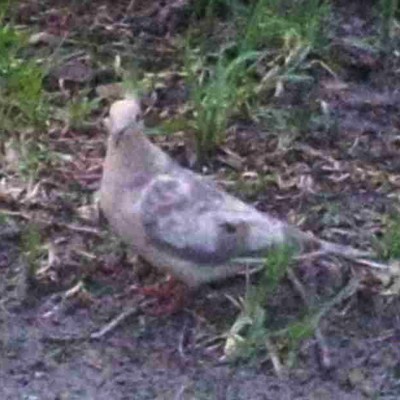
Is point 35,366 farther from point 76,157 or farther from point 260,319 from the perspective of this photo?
point 76,157

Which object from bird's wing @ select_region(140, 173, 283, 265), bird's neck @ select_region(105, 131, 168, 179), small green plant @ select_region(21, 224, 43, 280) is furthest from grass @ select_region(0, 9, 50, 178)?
bird's wing @ select_region(140, 173, 283, 265)

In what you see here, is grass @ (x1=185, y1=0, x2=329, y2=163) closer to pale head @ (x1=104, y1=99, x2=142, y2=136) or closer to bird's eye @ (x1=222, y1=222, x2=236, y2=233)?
pale head @ (x1=104, y1=99, x2=142, y2=136)

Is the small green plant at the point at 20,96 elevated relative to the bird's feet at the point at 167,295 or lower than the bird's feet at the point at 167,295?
elevated

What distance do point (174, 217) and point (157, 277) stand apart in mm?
344

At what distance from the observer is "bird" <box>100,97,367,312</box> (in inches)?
185

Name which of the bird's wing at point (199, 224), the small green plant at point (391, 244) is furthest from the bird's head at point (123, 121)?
the small green plant at point (391, 244)

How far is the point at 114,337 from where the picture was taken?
4.78 meters

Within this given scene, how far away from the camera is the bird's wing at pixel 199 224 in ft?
15.4

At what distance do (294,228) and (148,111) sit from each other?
1.01 metres

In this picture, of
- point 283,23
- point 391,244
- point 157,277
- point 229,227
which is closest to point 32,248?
point 157,277

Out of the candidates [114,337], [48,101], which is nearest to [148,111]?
[48,101]

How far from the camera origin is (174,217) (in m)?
4.73

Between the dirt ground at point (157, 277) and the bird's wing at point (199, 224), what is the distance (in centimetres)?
22

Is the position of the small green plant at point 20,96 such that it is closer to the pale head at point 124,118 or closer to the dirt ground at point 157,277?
the dirt ground at point 157,277
